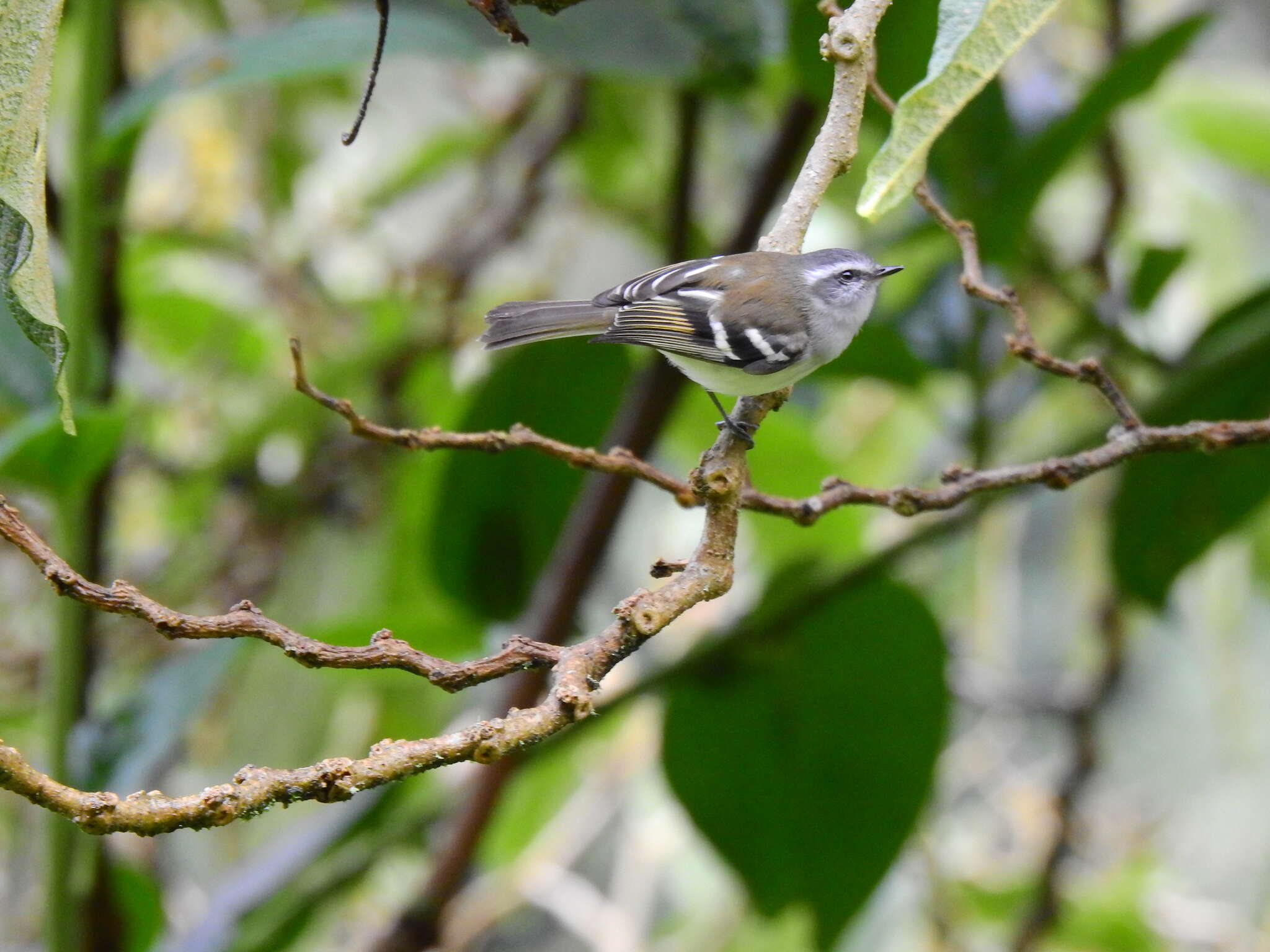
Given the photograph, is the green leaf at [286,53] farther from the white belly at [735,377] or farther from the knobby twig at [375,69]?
the knobby twig at [375,69]

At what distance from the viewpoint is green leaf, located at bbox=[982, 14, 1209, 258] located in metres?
1.23

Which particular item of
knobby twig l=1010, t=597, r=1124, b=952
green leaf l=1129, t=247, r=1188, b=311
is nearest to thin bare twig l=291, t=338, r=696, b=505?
green leaf l=1129, t=247, r=1188, b=311

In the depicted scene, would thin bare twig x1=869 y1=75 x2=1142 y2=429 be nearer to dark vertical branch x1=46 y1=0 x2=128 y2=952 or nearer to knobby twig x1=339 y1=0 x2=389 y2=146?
knobby twig x1=339 y1=0 x2=389 y2=146

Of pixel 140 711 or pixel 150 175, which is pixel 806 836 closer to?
pixel 140 711

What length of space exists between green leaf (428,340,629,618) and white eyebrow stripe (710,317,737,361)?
0.34 metres

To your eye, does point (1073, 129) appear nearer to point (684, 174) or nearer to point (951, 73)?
point (684, 174)

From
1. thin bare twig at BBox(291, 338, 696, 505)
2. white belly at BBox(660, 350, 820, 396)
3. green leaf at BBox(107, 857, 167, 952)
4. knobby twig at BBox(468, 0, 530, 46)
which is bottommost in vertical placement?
green leaf at BBox(107, 857, 167, 952)

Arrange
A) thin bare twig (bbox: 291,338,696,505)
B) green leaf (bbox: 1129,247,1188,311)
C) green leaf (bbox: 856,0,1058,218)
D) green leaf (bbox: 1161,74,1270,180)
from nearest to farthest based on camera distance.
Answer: green leaf (bbox: 856,0,1058,218) → thin bare twig (bbox: 291,338,696,505) → green leaf (bbox: 1129,247,1188,311) → green leaf (bbox: 1161,74,1270,180)

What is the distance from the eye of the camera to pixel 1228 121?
1.83 m

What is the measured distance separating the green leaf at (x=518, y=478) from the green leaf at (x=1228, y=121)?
3.30ft

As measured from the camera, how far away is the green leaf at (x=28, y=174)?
0.52 meters

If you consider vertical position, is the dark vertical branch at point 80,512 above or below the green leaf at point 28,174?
below

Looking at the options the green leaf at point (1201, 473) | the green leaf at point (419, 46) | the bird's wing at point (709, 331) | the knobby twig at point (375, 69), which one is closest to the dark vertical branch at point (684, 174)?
the green leaf at point (419, 46)

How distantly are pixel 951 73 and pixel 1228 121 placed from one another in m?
1.49
